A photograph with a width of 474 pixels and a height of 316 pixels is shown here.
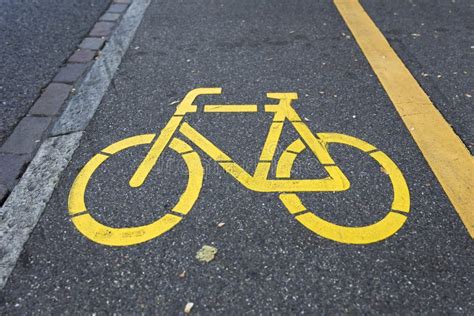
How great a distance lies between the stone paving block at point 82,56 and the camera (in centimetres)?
430

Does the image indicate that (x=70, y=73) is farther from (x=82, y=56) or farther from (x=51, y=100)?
(x=51, y=100)

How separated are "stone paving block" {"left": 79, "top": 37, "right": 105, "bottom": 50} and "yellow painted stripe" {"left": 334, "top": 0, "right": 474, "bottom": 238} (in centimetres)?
263

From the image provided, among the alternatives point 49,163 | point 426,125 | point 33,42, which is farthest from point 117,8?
point 426,125

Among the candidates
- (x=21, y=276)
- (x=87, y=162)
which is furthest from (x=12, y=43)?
(x=21, y=276)

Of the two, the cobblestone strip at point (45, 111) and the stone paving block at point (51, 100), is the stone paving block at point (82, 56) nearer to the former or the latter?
the cobblestone strip at point (45, 111)

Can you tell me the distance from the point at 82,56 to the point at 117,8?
137 cm

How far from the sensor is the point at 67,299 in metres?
2.12

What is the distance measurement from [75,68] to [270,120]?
6.60ft

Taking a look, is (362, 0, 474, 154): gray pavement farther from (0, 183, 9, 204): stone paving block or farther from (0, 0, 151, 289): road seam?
(0, 183, 9, 204): stone paving block

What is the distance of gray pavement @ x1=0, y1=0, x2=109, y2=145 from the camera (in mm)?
3672

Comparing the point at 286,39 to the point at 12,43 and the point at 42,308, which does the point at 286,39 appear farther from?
the point at 42,308

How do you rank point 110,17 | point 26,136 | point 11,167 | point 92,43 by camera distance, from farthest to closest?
point 110,17
point 92,43
point 26,136
point 11,167

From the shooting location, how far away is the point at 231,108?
3.51 m

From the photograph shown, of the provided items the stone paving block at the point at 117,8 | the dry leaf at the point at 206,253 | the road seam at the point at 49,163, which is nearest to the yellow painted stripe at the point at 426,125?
the dry leaf at the point at 206,253
